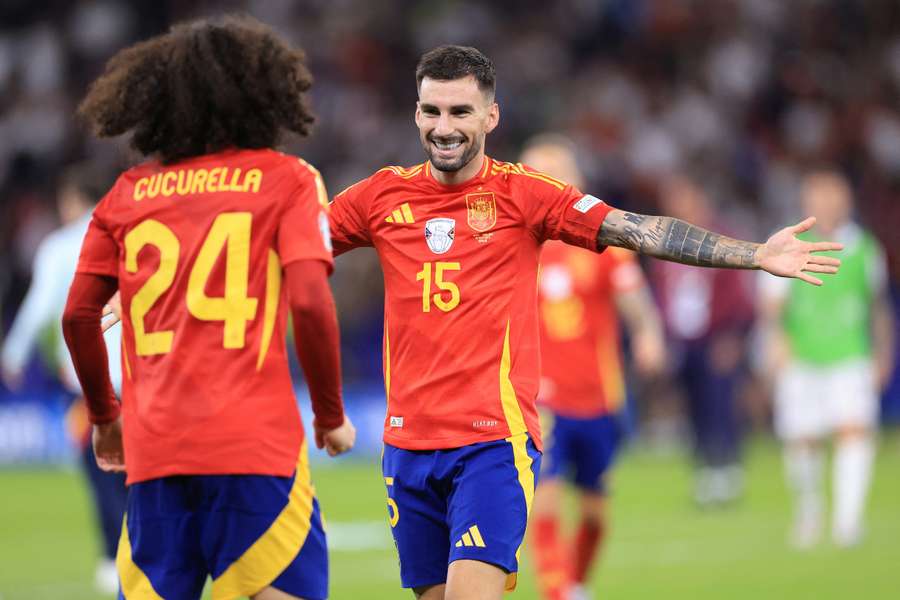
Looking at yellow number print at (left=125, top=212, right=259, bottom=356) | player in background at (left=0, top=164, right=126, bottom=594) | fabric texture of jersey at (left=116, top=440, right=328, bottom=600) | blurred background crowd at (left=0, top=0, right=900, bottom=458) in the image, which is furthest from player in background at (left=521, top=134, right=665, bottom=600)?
blurred background crowd at (left=0, top=0, right=900, bottom=458)

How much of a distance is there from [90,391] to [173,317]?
569mm

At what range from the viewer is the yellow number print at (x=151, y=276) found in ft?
15.4

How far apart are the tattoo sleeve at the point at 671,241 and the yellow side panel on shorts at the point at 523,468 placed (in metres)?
0.81

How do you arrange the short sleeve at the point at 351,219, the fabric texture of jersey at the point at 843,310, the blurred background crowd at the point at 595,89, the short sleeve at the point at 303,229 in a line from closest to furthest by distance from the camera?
the short sleeve at the point at 303,229 → the short sleeve at the point at 351,219 → the fabric texture of jersey at the point at 843,310 → the blurred background crowd at the point at 595,89

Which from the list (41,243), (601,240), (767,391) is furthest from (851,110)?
(601,240)

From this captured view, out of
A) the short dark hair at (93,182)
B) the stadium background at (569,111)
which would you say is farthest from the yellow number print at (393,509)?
the stadium background at (569,111)

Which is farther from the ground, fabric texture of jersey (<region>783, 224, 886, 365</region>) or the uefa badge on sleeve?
fabric texture of jersey (<region>783, 224, 886, 365</region>)

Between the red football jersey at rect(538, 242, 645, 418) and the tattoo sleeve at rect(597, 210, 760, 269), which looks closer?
the tattoo sleeve at rect(597, 210, 760, 269)

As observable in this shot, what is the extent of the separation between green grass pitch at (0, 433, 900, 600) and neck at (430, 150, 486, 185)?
440cm

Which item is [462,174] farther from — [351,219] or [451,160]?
[351,219]

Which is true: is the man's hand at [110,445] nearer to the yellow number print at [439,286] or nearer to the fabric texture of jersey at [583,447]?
the yellow number print at [439,286]

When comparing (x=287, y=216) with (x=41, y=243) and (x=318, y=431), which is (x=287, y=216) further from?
(x=41, y=243)

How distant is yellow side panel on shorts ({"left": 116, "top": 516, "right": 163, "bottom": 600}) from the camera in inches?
187

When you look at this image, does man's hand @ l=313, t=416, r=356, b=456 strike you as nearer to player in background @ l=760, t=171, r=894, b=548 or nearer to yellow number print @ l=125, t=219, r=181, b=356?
yellow number print @ l=125, t=219, r=181, b=356
